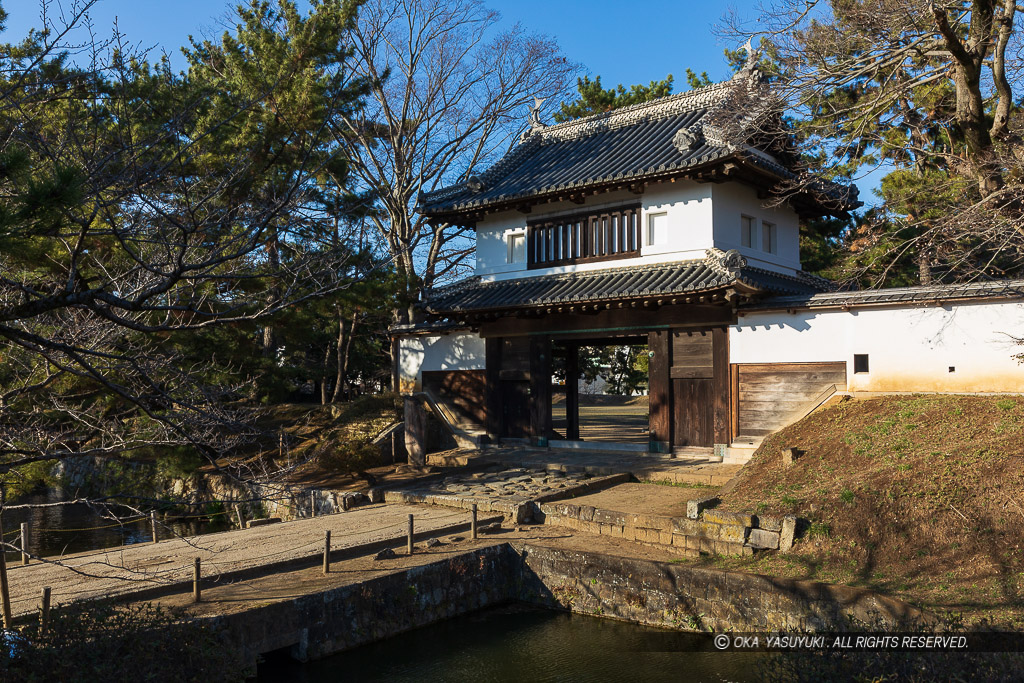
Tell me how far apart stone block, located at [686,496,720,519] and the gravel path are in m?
3.95

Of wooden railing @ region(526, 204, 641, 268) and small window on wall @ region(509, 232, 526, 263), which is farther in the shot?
small window on wall @ region(509, 232, 526, 263)

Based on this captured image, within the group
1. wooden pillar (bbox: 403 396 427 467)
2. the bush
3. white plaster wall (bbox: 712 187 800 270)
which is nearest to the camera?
the bush

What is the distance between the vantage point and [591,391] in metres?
50.4

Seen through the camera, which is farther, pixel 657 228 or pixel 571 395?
pixel 571 395

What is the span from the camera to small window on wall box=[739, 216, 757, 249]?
1591 cm

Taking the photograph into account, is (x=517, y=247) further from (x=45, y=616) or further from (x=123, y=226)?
(x=45, y=616)

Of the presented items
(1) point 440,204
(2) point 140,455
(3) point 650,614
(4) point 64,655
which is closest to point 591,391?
(1) point 440,204

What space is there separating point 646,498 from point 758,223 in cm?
774

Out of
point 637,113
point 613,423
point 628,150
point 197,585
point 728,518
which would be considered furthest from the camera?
point 613,423

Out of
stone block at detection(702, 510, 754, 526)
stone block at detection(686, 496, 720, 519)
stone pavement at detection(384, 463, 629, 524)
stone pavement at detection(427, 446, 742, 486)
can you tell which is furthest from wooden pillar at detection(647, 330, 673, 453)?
stone block at detection(702, 510, 754, 526)

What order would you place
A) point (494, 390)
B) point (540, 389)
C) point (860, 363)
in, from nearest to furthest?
point (860, 363) → point (540, 389) → point (494, 390)

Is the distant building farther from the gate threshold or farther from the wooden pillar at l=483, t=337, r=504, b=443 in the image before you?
the gate threshold

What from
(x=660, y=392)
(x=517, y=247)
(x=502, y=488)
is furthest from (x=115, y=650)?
(x=517, y=247)

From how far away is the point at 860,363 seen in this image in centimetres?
1302
